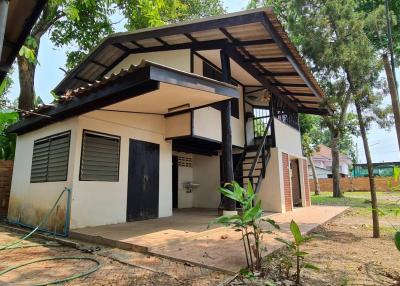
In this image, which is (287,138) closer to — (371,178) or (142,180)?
(371,178)

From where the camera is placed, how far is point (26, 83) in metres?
11.4

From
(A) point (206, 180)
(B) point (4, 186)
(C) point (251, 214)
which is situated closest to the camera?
(C) point (251, 214)

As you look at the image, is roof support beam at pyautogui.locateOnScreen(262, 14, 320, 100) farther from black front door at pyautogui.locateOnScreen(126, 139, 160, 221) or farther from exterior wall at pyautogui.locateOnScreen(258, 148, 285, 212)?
black front door at pyautogui.locateOnScreen(126, 139, 160, 221)

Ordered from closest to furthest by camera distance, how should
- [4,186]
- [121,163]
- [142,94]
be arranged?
[142,94] → [121,163] → [4,186]

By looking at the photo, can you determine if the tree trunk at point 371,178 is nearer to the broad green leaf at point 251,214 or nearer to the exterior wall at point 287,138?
the broad green leaf at point 251,214

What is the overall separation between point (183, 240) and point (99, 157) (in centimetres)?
289

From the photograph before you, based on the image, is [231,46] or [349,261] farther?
[231,46]

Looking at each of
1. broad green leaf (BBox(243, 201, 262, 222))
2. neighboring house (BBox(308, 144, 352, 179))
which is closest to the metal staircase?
broad green leaf (BBox(243, 201, 262, 222))

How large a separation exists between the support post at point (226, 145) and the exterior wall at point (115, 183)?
179 centimetres

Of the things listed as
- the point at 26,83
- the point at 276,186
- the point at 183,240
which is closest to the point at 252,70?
the point at 276,186

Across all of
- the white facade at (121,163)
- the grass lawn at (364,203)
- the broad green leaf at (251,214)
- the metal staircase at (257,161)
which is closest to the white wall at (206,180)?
the white facade at (121,163)

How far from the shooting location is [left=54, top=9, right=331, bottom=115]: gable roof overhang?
6598 mm

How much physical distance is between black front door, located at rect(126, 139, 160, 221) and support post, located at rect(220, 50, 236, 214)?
6.21 ft

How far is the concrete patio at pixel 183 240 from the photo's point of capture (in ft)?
13.5
